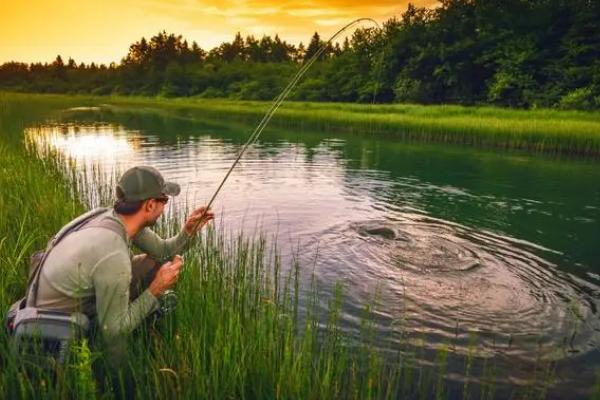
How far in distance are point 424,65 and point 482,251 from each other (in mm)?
45136

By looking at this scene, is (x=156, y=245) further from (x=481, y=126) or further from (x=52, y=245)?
(x=481, y=126)

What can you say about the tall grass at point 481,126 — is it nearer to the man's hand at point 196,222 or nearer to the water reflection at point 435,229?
the water reflection at point 435,229

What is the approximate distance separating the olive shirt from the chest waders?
0.06 meters

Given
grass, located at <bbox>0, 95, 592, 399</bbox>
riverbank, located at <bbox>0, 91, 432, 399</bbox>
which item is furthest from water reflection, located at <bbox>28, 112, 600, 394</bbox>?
riverbank, located at <bbox>0, 91, 432, 399</bbox>

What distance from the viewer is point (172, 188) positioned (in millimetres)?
3631

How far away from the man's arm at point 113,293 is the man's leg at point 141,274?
869 mm

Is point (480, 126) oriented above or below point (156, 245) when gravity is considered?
above

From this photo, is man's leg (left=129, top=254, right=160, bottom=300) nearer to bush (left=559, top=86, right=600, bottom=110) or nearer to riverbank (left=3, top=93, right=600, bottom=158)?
riverbank (left=3, top=93, right=600, bottom=158)

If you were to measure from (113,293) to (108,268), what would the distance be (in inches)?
6.9

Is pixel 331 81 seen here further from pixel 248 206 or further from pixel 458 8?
pixel 248 206

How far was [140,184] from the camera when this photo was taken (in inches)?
123

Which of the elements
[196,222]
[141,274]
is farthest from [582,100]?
[141,274]

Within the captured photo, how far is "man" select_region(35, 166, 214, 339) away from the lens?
282 centimetres

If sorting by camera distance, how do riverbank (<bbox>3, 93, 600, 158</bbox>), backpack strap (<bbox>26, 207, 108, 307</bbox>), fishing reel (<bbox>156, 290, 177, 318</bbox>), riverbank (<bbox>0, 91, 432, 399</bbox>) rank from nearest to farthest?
1. riverbank (<bbox>0, 91, 432, 399</bbox>)
2. backpack strap (<bbox>26, 207, 108, 307</bbox>)
3. fishing reel (<bbox>156, 290, 177, 318</bbox>)
4. riverbank (<bbox>3, 93, 600, 158</bbox>)
